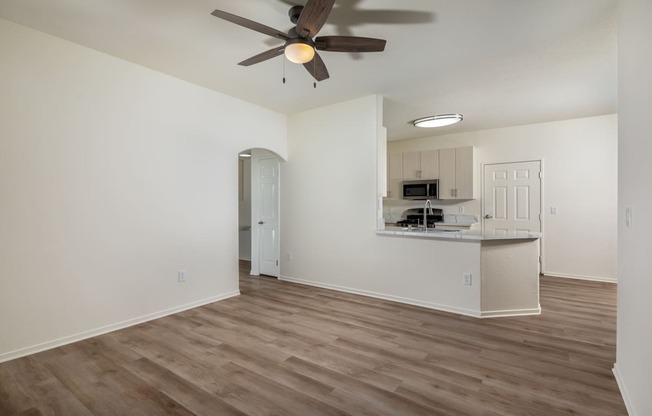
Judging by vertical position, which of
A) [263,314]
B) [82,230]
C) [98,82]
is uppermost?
[98,82]

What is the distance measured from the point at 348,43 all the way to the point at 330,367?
2375 mm

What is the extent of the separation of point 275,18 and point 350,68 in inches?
41.0

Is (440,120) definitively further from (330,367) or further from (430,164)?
(330,367)

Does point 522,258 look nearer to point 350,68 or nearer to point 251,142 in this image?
point 350,68

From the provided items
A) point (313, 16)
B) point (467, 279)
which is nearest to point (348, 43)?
point (313, 16)

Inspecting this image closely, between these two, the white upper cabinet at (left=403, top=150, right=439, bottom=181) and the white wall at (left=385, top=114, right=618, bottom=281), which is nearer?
the white wall at (left=385, top=114, right=618, bottom=281)

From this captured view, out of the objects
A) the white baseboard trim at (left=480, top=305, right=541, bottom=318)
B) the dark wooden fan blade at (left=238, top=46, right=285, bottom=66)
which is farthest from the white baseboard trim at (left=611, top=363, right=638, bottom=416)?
the dark wooden fan blade at (left=238, top=46, right=285, bottom=66)

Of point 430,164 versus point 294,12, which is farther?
point 430,164

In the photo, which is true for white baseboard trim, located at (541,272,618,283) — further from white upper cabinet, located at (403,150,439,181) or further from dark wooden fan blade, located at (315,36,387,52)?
dark wooden fan blade, located at (315,36,387,52)

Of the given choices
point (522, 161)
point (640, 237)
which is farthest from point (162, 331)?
point (522, 161)

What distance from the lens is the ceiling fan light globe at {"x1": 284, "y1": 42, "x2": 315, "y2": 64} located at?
2154 mm

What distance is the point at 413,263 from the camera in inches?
148

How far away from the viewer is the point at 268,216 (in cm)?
525

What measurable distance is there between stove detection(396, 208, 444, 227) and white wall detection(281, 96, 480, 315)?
2.14m
